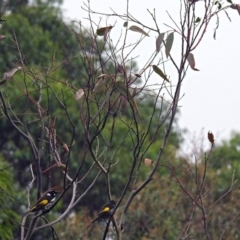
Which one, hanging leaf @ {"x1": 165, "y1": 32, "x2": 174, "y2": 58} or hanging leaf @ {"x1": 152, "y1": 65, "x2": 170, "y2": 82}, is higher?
hanging leaf @ {"x1": 165, "y1": 32, "x2": 174, "y2": 58}

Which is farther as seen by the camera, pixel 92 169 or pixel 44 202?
pixel 92 169

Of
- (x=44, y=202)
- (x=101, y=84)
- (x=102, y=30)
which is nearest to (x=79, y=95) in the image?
(x=101, y=84)

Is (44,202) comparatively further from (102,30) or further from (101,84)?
(102,30)

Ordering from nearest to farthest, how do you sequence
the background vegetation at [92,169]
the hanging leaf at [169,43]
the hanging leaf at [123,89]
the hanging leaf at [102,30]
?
1. the hanging leaf at [123,89]
2. the hanging leaf at [169,43]
3. the hanging leaf at [102,30]
4. the background vegetation at [92,169]

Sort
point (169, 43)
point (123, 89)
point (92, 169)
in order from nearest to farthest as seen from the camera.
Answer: point (123, 89) → point (169, 43) → point (92, 169)

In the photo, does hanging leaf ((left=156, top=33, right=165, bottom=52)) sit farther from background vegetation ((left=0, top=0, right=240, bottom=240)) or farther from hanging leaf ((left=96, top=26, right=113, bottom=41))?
background vegetation ((left=0, top=0, right=240, bottom=240))

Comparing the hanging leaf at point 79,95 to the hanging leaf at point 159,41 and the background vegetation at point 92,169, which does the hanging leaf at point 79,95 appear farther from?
the background vegetation at point 92,169

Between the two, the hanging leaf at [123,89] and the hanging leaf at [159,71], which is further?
the hanging leaf at [159,71]

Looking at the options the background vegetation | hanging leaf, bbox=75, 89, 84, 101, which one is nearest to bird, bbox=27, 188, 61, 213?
hanging leaf, bbox=75, 89, 84, 101

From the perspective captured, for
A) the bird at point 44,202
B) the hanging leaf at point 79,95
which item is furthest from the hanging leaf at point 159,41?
the bird at point 44,202

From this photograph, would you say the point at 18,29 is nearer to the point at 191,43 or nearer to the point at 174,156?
the point at 174,156

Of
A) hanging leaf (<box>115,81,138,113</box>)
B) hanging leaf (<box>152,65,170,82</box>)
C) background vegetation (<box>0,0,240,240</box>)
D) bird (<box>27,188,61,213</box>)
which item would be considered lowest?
bird (<box>27,188,61,213</box>)

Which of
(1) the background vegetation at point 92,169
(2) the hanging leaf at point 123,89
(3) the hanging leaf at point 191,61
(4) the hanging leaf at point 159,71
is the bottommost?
(2) the hanging leaf at point 123,89

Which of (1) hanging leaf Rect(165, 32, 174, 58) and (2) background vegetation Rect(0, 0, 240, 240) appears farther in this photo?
(2) background vegetation Rect(0, 0, 240, 240)
